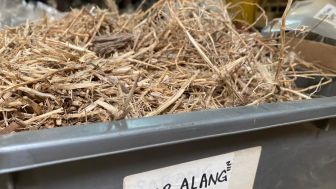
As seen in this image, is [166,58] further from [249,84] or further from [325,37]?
[325,37]

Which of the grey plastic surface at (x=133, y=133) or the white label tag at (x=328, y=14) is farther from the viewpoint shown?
the white label tag at (x=328, y=14)

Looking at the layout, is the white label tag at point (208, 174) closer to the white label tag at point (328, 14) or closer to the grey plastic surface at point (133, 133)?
the grey plastic surface at point (133, 133)

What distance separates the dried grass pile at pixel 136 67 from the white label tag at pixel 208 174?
0.08 m

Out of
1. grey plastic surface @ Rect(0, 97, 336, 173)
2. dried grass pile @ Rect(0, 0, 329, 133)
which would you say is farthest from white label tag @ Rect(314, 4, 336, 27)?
grey plastic surface @ Rect(0, 97, 336, 173)

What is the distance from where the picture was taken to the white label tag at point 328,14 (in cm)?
86

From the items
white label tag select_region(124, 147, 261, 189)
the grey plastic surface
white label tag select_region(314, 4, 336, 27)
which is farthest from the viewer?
white label tag select_region(314, 4, 336, 27)

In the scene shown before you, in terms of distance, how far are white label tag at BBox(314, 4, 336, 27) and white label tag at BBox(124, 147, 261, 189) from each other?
426 millimetres

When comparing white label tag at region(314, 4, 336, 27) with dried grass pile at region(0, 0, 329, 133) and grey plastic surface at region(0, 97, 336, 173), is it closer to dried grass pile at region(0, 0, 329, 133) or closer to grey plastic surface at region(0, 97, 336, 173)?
dried grass pile at region(0, 0, 329, 133)

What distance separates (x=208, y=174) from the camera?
54 centimetres

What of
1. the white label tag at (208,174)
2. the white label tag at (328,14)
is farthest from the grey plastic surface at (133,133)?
the white label tag at (328,14)

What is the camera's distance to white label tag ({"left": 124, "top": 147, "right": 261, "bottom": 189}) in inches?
19.3

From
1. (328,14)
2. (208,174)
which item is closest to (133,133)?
(208,174)

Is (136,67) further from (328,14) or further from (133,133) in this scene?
(328,14)

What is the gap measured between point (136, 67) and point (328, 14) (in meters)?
0.47
